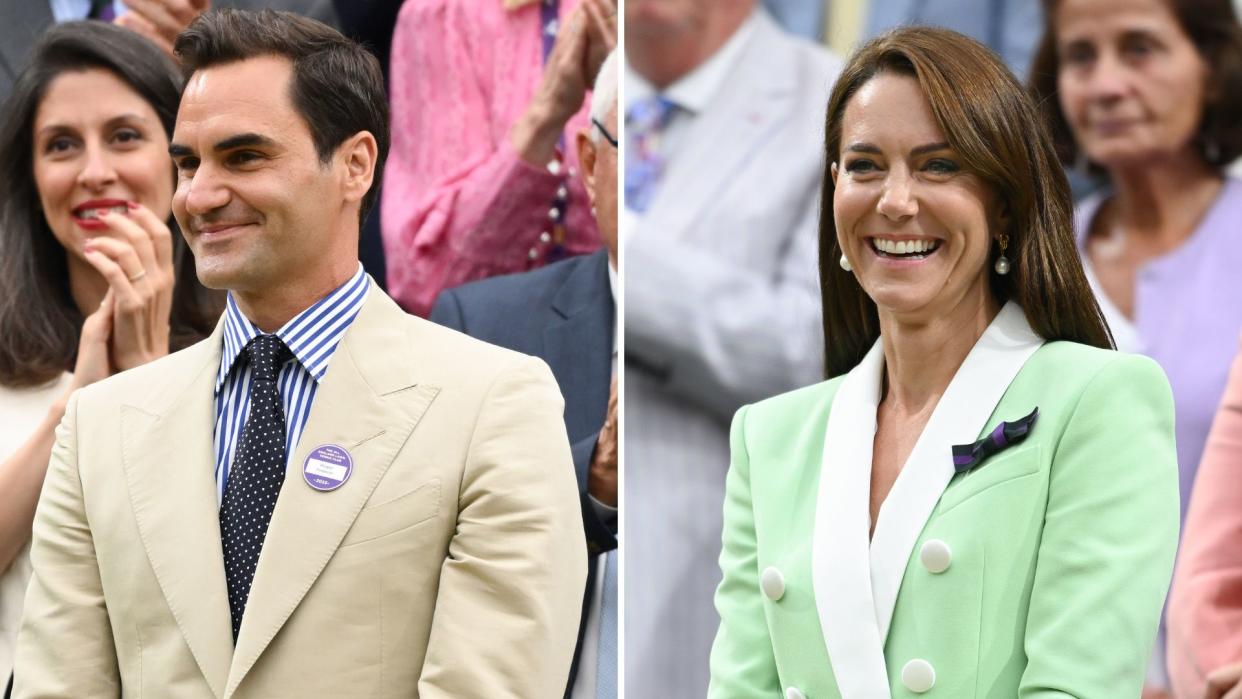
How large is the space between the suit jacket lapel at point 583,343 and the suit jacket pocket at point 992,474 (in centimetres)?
152

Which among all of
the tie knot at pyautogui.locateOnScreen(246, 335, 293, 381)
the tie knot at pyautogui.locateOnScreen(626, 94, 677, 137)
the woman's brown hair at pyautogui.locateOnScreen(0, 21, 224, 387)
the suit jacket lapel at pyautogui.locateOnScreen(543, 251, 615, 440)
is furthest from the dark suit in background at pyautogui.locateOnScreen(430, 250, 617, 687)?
the tie knot at pyautogui.locateOnScreen(246, 335, 293, 381)

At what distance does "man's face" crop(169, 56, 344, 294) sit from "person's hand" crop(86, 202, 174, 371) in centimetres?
104

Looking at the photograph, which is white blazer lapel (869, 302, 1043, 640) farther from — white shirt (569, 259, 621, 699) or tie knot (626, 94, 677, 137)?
tie knot (626, 94, 677, 137)

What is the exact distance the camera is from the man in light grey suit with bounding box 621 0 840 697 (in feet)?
14.5

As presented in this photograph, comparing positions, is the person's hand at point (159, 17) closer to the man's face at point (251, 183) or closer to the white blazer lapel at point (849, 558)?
the man's face at point (251, 183)

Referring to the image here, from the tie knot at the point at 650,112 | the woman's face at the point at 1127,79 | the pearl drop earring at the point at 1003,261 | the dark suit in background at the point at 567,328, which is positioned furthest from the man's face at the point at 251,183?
the woman's face at the point at 1127,79

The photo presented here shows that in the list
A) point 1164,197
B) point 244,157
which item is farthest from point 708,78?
point 244,157

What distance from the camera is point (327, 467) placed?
2.61 meters

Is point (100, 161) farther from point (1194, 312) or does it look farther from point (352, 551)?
point (1194, 312)

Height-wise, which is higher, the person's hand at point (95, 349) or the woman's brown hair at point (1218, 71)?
the woman's brown hair at point (1218, 71)

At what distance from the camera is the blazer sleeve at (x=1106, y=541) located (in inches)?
88.2

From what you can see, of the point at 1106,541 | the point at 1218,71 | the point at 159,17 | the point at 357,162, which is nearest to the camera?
the point at 1106,541

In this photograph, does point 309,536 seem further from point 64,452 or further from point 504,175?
point 504,175

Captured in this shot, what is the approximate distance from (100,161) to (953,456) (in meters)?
2.26
